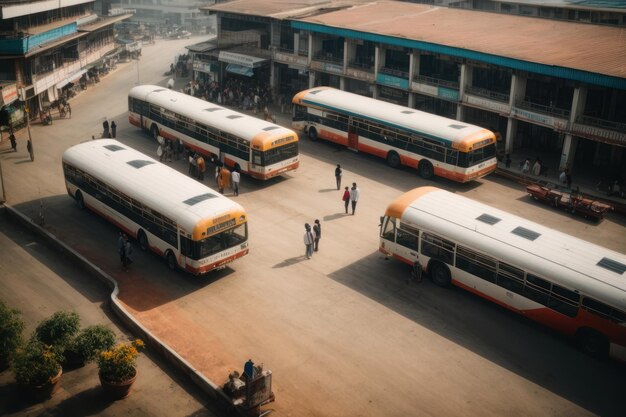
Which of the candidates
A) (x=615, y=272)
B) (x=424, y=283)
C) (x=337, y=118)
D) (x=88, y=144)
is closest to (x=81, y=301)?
(x=88, y=144)

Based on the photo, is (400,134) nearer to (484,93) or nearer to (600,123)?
(484,93)

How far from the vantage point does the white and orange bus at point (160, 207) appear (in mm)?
25281

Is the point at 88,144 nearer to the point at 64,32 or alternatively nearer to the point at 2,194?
the point at 2,194

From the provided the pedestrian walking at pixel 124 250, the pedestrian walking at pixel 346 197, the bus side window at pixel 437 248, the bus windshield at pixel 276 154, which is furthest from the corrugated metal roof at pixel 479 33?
the pedestrian walking at pixel 124 250

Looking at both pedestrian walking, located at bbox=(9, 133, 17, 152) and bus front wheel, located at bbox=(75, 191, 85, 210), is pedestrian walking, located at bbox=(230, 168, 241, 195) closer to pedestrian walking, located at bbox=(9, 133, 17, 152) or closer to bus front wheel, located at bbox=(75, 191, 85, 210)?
bus front wheel, located at bbox=(75, 191, 85, 210)

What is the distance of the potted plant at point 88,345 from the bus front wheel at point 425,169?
22698 mm

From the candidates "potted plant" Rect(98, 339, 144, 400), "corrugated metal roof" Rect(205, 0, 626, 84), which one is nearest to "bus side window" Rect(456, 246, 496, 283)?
"potted plant" Rect(98, 339, 144, 400)

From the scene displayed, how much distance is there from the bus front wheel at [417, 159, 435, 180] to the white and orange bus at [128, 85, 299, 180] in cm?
759

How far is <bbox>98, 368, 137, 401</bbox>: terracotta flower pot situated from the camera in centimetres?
1864

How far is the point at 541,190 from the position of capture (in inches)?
1361

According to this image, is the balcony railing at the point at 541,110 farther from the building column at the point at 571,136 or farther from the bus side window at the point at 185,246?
the bus side window at the point at 185,246

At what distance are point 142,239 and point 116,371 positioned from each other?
10330 millimetres

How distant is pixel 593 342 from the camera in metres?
21.4

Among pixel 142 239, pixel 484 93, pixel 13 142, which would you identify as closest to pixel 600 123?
pixel 484 93
